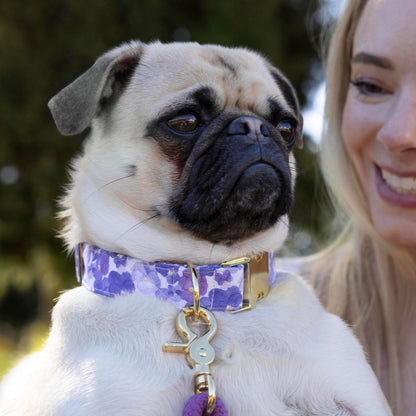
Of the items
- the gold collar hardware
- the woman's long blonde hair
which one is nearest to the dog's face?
the gold collar hardware

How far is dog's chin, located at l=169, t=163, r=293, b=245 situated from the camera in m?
1.92

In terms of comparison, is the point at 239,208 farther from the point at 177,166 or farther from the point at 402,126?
the point at 402,126

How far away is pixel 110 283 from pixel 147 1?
614 cm

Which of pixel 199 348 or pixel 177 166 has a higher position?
pixel 177 166

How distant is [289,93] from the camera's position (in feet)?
8.46

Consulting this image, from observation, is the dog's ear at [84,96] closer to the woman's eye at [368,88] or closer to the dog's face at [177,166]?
the dog's face at [177,166]

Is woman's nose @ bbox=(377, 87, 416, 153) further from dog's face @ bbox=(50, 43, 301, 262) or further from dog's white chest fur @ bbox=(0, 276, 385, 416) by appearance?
dog's white chest fur @ bbox=(0, 276, 385, 416)

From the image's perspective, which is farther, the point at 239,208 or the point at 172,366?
the point at 239,208

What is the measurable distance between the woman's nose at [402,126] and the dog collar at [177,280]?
84cm

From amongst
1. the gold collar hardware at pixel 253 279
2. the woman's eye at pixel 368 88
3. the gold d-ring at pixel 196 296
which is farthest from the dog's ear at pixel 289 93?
the gold d-ring at pixel 196 296

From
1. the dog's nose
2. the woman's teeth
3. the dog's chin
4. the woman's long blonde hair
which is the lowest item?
the woman's long blonde hair

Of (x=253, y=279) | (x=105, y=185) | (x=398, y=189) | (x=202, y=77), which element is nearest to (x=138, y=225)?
(x=105, y=185)

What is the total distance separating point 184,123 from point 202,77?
0.72ft

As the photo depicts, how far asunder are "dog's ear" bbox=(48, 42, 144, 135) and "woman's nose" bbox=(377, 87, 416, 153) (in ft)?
3.70
